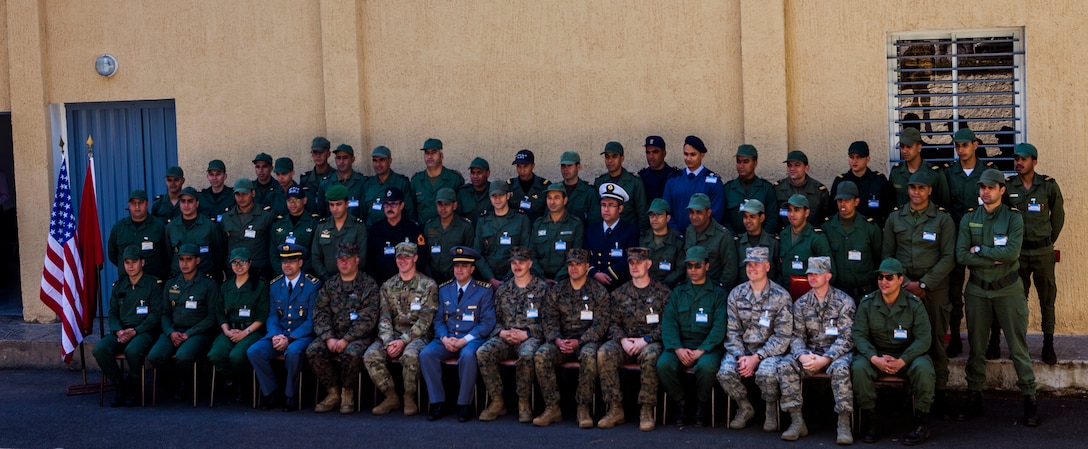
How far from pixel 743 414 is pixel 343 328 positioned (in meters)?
3.46

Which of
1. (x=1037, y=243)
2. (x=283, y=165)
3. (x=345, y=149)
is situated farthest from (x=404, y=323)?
(x=1037, y=243)

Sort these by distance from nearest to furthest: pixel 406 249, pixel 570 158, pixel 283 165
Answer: pixel 406 249
pixel 570 158
pixel 283 165

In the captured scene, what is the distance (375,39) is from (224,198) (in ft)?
7.39

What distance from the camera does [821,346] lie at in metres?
8.96

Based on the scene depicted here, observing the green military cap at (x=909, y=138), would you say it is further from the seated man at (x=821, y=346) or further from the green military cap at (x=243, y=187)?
the green military cap at (x=243, y=187)

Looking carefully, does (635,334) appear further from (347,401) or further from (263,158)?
(263,158)

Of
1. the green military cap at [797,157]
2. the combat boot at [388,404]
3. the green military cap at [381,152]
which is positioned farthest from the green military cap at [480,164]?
the green military cap at [797,157]

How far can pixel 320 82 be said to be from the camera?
12547mm

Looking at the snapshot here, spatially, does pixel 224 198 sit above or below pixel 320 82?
below

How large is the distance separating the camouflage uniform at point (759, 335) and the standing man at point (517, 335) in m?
1.56

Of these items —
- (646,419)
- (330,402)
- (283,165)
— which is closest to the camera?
(646,419)

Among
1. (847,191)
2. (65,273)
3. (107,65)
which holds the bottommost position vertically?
→ (65,273)

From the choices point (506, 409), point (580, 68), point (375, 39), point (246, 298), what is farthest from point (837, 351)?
point (375, 39)

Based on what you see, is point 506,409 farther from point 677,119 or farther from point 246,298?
point 677,119
